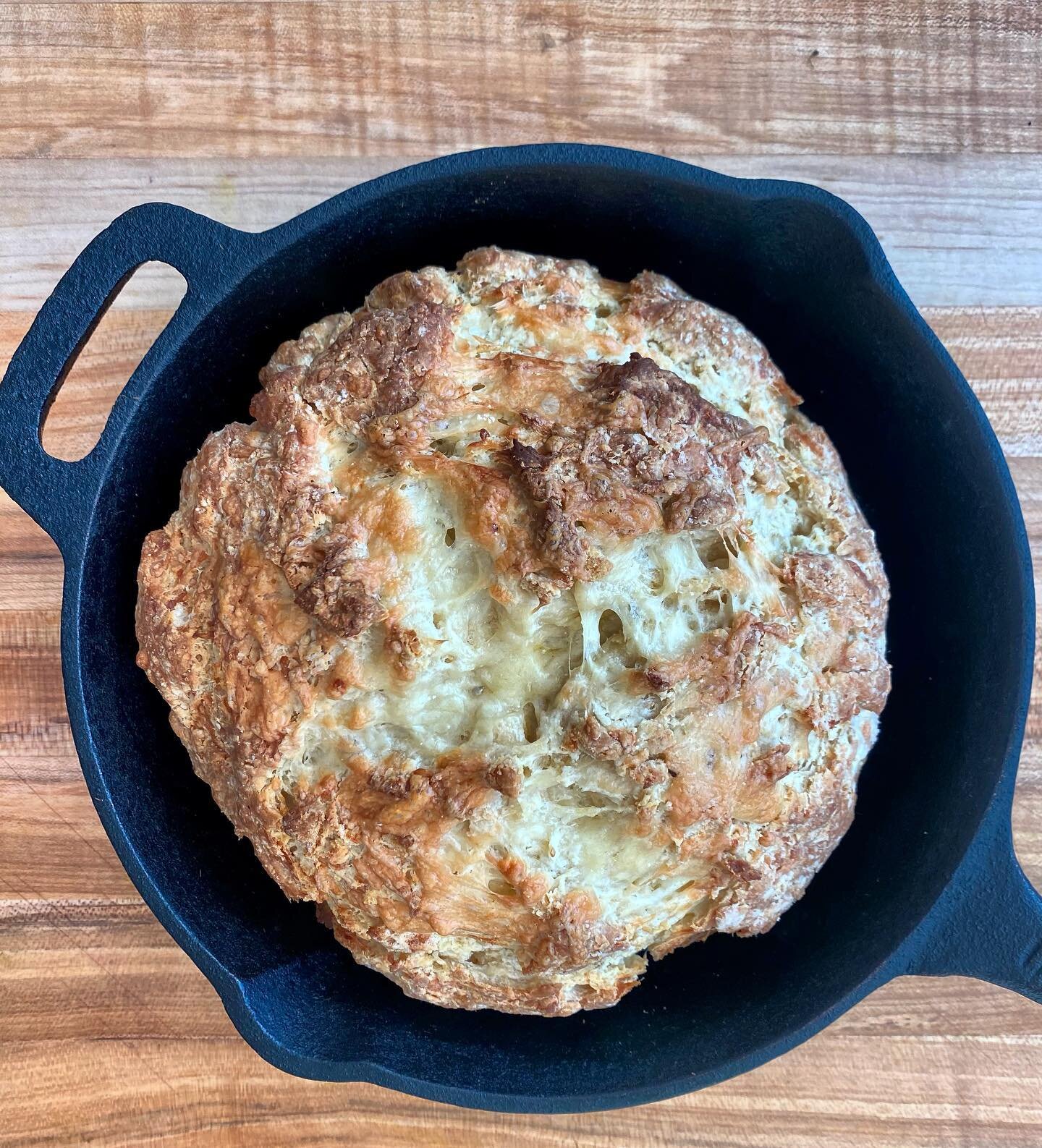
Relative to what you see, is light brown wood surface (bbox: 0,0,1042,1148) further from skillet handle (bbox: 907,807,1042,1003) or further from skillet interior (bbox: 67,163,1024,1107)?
skillet handle (bbox: 907,807,1042,1003)

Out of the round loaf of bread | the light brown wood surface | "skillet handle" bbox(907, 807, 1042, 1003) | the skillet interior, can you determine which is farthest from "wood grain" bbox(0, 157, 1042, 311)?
"skillet handle" bbox(907, 807, 1042, 1003)

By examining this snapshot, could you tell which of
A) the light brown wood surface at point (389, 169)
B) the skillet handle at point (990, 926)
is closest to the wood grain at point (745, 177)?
the light brown wood surface at point (389, 169)

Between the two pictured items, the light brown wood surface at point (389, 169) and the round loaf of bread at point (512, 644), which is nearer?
the round loaf of bread at point (512, 644)

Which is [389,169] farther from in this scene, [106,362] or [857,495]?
[857,495]

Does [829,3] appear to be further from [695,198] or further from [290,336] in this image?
[290,336]

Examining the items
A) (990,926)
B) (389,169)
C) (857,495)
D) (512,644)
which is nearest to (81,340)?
(389,169)

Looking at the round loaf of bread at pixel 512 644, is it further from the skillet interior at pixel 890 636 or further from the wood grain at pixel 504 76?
the wood grain at pixel 504 76

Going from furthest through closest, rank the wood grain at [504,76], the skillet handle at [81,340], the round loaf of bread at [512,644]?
the wood grain at [504,76] → the skillet handle at [81,340] → the round loaf of bread at [512,644]
